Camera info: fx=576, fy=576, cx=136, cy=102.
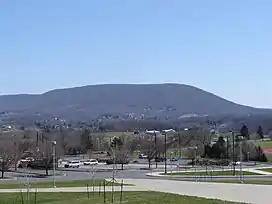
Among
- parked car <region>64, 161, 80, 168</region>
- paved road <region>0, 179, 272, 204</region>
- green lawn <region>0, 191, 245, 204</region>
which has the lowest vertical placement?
parked car <region>64, 161, 80, 168</region>

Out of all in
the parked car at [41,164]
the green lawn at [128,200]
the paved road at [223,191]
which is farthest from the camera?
the parked car at [41,164]

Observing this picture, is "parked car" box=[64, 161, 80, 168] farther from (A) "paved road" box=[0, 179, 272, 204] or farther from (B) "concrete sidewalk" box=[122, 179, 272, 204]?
(B) "concrete sidewalk" box=[122, 179, 272, 204]

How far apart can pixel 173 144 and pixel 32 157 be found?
50.9 meters

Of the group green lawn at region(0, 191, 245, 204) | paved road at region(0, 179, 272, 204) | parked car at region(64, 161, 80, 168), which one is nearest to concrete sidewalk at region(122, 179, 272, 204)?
paved road at region(0, 179, 272, 204)

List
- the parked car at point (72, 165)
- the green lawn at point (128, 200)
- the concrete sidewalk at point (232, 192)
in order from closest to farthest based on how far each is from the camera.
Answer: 1. the green lawn at point (128, 200)
2. the concrete sidewalk at point (232, 192)
3. the parked car at point (72, 165)

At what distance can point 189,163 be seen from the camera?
3720 inches

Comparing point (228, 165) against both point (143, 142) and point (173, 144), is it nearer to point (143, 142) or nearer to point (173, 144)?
point (143, 142)

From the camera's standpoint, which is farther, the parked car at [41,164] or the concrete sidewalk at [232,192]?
the parked car at [41,164]

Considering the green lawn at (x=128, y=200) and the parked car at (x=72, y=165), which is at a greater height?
the green lawn at (x=128, y=200)

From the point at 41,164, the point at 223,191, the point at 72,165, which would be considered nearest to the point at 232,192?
the point at 223,191

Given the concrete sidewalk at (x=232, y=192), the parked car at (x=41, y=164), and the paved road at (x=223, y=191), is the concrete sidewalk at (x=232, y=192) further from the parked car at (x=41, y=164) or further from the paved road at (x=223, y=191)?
the parked car at (x=41, y=164)

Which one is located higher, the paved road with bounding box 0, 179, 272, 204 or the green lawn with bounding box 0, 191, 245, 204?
the green lawn with bounding box 0, 191, 245, 204

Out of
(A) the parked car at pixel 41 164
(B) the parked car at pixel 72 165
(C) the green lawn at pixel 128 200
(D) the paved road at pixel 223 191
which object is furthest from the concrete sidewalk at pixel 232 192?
(B) the parked car at pixel 72 165

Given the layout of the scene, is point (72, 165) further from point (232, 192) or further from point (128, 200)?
point (128, 200)
